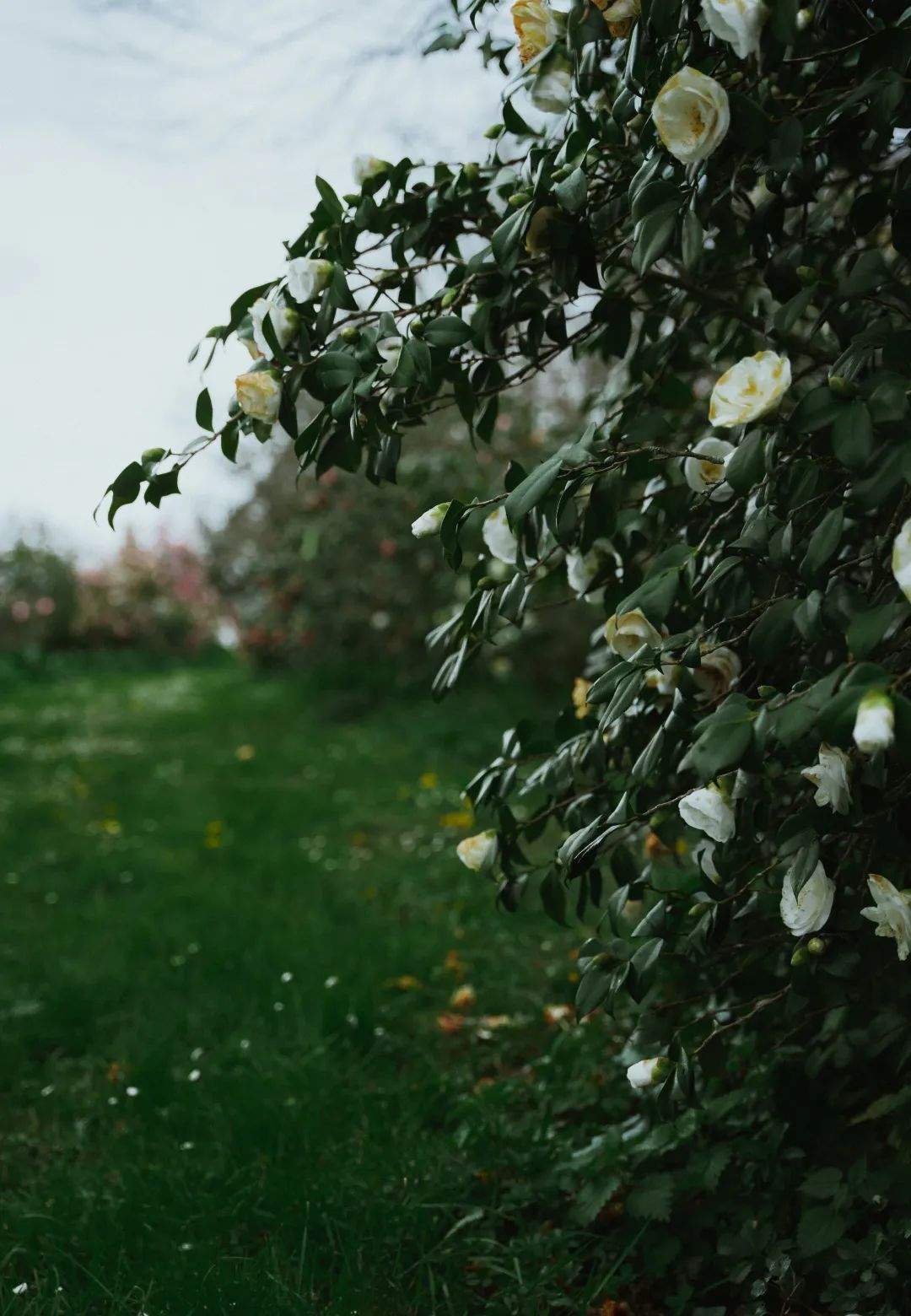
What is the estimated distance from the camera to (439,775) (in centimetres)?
461

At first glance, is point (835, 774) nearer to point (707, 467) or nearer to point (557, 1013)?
point (707, 467)

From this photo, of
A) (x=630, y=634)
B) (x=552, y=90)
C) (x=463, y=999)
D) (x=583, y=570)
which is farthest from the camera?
(x=463, y=999)

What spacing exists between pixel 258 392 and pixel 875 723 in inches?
33.0

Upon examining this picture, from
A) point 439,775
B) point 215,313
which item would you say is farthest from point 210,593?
point 215,313

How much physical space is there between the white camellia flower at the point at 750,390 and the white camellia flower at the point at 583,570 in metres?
0.48

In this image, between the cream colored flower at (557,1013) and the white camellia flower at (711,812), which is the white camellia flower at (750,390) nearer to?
the white camellia flower at (711,812)

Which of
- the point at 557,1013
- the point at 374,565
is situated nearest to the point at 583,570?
the point at 557,1013

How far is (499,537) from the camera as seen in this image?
132cm

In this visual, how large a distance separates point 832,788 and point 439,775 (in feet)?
12.0

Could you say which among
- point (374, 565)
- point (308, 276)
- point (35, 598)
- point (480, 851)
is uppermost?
point (35, 598)

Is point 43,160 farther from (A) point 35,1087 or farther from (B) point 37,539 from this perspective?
(B) point 37,539

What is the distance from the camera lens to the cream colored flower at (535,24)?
1.29 metres

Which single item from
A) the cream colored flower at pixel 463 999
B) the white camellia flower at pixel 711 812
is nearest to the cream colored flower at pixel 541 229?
the white camellia flower at pixel 711 812

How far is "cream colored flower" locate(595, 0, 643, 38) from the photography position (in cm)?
122
